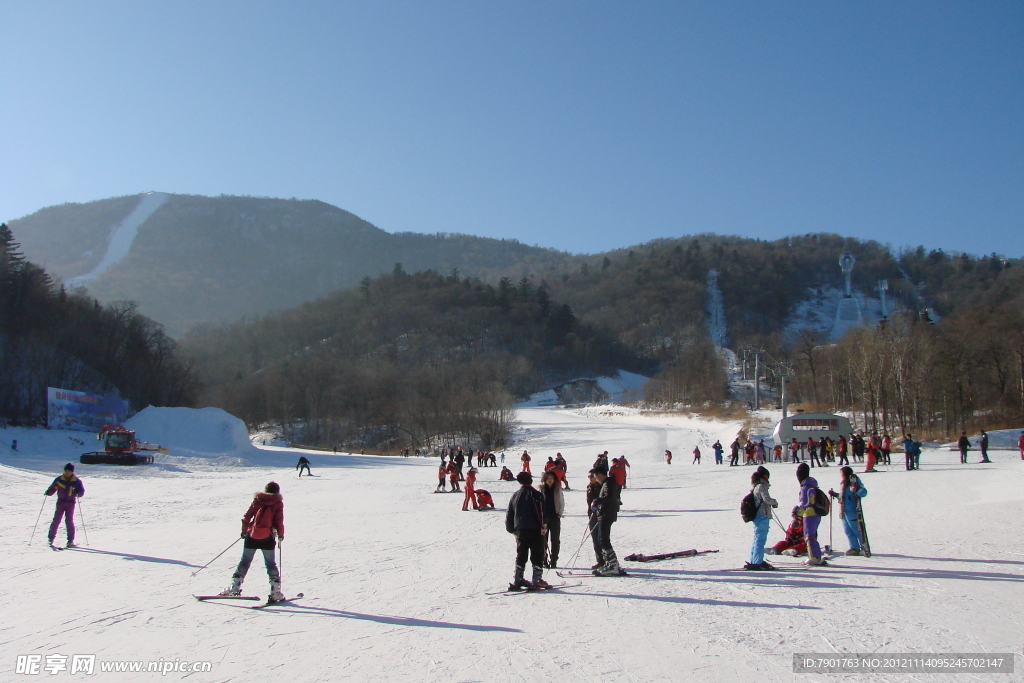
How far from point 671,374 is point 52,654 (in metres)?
88.3

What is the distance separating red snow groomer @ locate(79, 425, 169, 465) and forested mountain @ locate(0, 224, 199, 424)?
43.4 feet

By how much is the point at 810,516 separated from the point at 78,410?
43280 millimetres

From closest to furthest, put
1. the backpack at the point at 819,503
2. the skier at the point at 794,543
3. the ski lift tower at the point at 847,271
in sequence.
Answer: the backpack at the point at 819,503 < the skier at the point at 794,543 < the ski lift tower at the point at 847,271

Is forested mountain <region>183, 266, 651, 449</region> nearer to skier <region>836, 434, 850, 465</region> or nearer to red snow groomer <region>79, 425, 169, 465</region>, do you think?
red snow groomer <region>79, 425, 169, 465</region>

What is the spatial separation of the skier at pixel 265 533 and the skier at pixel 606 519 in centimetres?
380

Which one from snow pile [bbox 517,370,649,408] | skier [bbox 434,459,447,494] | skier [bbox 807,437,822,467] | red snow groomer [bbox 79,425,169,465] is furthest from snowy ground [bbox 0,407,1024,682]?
snow pile [bbox 517,370,649,408]

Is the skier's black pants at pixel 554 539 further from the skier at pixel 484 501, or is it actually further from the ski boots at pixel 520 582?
the skier at pixel 484 501

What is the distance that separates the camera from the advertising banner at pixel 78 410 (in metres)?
37.4

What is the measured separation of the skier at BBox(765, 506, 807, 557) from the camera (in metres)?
9.25

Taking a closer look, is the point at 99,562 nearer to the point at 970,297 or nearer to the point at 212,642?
the point at 212,642

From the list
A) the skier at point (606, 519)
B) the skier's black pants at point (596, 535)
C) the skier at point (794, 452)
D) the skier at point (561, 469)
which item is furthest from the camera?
the skier at point (794, 452)

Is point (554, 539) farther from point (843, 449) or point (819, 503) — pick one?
point (843, 449)

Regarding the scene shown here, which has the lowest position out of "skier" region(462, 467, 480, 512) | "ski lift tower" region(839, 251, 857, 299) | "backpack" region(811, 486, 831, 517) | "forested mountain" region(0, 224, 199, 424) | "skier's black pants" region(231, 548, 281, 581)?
"skier" region(462, 467, 480, 512)

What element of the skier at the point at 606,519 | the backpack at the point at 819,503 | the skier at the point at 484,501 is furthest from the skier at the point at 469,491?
the backpack at the point at 819,503
